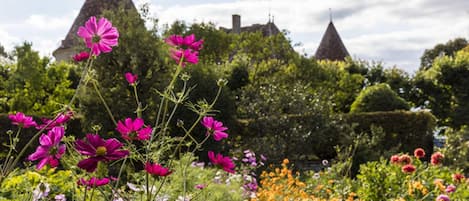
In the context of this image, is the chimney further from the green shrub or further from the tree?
the tree

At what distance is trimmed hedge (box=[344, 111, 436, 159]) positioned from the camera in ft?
41.8

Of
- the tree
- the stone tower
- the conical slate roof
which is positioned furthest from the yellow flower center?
the tree

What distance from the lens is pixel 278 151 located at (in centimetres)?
995

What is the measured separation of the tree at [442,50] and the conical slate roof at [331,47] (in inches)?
367

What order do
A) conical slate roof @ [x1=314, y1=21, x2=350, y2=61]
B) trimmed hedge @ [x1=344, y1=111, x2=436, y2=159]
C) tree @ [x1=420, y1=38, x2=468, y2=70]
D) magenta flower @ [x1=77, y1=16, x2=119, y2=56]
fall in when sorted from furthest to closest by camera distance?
tree @ [x1=420, y1=38, x2=468, y2=70]
conical slate roof @ [x1=314, y1=21, x2=350, y2=61]
trimmed hedge @ [x1=344, y1=111, x2=436, y2=159]
magenta flower @ [x1=77, y1=16, x2=119, y2=56]

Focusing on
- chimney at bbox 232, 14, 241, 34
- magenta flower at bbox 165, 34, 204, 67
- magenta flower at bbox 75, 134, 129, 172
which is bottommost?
magenta flower at bbox 75, 134, 129, 172

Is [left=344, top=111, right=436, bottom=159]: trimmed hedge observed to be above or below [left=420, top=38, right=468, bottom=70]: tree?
→ below

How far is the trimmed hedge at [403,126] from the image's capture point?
1275cm

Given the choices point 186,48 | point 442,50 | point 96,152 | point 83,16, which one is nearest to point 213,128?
point 186,48

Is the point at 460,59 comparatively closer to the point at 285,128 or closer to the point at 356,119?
the point at 356,119

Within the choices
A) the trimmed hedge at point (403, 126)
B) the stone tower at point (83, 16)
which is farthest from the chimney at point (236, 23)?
the trimmed hedge at point (403, 126)

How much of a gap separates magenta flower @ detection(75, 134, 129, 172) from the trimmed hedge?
459 inches

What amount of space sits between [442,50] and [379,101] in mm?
22555

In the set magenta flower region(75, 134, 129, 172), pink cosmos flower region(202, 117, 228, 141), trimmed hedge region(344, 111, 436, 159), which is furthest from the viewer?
trimmed hedge region(344, 111, 436, 159)
